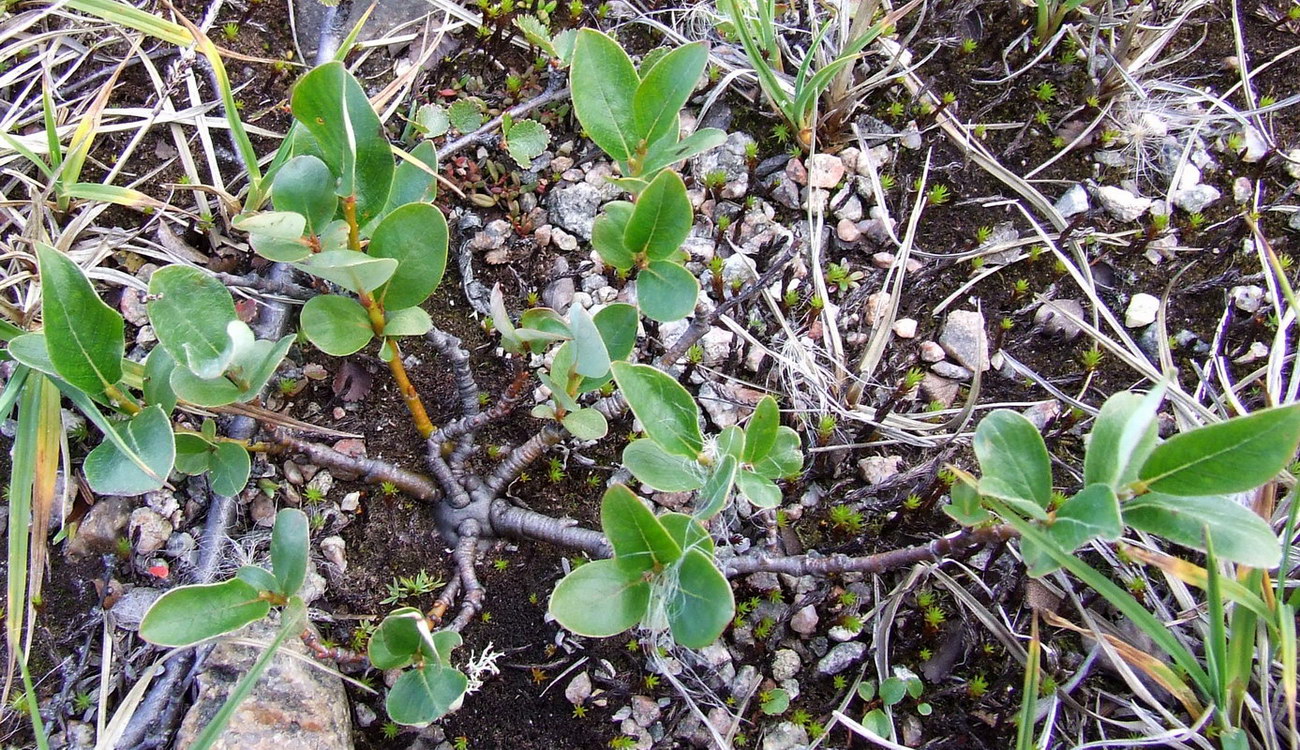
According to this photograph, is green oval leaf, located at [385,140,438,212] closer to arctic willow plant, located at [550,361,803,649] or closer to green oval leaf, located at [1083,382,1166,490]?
arctic willow plant, located at [550,361,803,649]

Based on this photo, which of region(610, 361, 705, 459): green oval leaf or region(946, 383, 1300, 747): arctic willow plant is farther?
region(610, 361, 705, 459): green oval leaf

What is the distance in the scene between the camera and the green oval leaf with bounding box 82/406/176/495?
179cm

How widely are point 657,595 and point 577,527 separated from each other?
1.76ft

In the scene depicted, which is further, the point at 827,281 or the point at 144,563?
the point at 827,281

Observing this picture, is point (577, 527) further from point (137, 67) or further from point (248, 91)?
point (137, 67)

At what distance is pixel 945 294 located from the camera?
267cm

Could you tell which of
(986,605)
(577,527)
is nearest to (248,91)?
(577,527)

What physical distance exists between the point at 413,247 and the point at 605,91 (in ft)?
1.97

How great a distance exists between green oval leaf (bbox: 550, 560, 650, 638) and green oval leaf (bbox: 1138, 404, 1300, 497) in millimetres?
994

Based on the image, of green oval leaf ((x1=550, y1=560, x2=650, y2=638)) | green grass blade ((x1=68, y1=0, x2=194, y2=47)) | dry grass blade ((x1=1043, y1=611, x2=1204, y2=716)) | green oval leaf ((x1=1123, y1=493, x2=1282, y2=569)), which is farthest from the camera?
green grass blade ((x1=68, y1=0, x2=194, y2=47))

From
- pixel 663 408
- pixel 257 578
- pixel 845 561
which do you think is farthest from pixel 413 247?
pixel 845 561

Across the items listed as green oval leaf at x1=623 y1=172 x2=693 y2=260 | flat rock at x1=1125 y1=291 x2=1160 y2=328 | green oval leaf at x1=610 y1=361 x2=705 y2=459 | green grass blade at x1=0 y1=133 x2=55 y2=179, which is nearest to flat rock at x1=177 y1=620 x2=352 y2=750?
green oval leaf at x1=610 y1=361 x2=705 y2=459

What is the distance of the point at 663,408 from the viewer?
187 centimetres

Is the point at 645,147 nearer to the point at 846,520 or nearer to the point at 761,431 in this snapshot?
the point at 761,431
